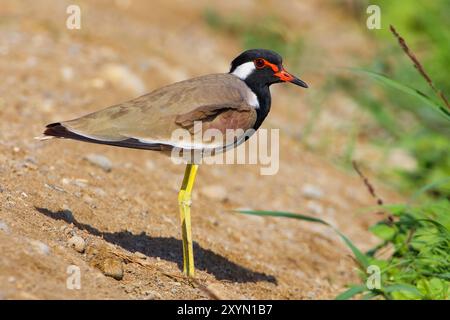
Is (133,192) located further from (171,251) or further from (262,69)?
(262,69)

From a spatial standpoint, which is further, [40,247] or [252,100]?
[252,100]

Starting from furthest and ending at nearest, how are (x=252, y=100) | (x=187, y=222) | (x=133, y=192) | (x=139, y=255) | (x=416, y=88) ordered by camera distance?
1. (x=416, y=88)
2. (x=133, y=192)
3. (x=252, y=100)
4. (x=187, y=222)
5. (x=139, y=255)

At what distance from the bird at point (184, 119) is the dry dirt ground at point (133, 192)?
46 cm

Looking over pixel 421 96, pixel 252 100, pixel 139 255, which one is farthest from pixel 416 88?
pixel 139 255

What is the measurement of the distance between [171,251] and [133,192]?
754 mm

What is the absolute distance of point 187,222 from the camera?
15.8 feet

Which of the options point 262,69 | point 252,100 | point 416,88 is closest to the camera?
point 252,100

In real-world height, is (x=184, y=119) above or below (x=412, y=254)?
above

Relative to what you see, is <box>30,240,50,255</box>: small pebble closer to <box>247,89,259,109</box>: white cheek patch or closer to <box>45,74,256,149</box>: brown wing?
<box>45,74,256,149</box>: brown wing

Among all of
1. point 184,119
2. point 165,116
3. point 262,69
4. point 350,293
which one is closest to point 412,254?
point 350,293

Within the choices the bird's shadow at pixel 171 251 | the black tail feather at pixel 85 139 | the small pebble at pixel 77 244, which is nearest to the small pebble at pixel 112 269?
the small pebble at pixel 77 244

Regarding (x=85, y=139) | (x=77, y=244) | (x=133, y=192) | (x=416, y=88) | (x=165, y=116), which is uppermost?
(x=416, y=88)

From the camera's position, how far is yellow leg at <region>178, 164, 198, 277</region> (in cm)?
466

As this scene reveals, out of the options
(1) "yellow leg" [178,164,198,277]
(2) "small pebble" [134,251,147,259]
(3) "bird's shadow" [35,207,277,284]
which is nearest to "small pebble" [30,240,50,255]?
(3) "bird's shadow" [35,207,277,284]
